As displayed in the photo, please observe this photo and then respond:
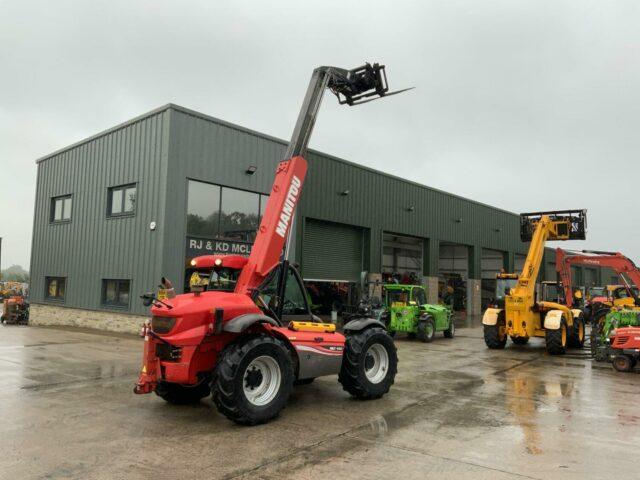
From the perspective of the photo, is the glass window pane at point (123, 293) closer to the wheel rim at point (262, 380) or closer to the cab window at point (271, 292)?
the cab window at point (271, 292)

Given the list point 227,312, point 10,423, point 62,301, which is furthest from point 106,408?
point 62,301

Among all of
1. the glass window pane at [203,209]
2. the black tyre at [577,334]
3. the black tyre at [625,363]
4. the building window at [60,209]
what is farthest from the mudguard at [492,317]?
the building window at [60,209]

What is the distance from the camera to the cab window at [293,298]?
7.21m

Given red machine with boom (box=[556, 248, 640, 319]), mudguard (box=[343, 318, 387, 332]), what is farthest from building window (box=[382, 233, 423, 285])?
mudguard (box=[343, 318, 387, 332])

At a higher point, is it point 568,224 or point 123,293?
point 568,224

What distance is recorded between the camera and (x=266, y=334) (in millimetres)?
6184

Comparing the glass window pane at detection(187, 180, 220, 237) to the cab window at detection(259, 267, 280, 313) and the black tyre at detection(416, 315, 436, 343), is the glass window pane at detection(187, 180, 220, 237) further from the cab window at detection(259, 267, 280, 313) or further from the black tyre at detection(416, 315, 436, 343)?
the cab window at detection(259, 267, 280, 313)

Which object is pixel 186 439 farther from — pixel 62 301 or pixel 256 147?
pixel 62 301

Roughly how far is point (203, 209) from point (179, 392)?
9577 millimetres

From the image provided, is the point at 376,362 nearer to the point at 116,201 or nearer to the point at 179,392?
the point at 179,392

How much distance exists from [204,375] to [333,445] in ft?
6.20

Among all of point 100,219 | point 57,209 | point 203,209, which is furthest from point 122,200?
point 57,209

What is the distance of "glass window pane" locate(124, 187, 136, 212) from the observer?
52.8 feet

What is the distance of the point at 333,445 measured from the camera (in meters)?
5.25
